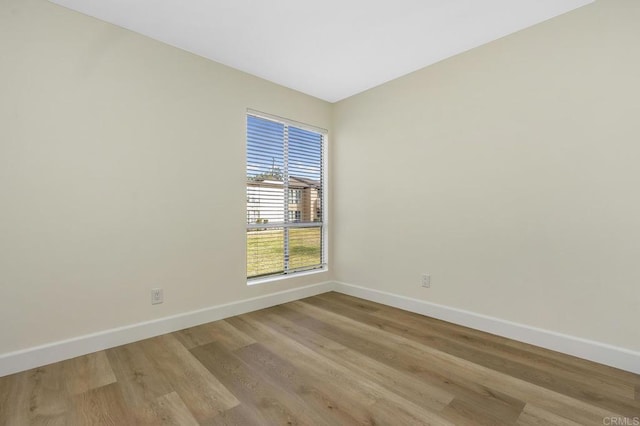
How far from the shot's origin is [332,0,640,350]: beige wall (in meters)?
1.97

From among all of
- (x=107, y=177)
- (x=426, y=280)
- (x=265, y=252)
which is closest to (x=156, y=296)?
(x=107, y=177)

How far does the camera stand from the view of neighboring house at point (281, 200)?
10.5 feet

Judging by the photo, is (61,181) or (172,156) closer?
(61,181)

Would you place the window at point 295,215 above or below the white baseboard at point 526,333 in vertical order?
above

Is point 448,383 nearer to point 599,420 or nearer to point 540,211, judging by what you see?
point 599,420

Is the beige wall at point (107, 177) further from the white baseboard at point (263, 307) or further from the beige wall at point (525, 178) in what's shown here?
the beige wall at point (525, 178)

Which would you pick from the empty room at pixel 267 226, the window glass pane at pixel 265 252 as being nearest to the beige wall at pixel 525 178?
the empty room at pixel 267 226

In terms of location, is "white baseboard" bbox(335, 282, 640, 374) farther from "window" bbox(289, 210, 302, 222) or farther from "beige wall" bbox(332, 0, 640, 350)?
"window" bbox(289, 210, 302, 222)

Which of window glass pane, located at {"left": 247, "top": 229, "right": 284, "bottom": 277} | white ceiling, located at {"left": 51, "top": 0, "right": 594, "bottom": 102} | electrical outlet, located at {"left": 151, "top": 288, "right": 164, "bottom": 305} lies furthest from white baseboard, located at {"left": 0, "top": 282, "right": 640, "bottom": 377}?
white ceiling, located at {"left": 51, "top": 0, "right": 594, "bottom": 102}

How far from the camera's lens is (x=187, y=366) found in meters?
1.99

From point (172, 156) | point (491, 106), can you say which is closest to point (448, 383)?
point (491, 106)

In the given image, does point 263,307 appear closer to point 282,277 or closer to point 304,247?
point 282,277

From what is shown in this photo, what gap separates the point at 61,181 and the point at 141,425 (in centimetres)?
174

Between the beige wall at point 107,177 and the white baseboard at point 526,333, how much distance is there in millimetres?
1819
